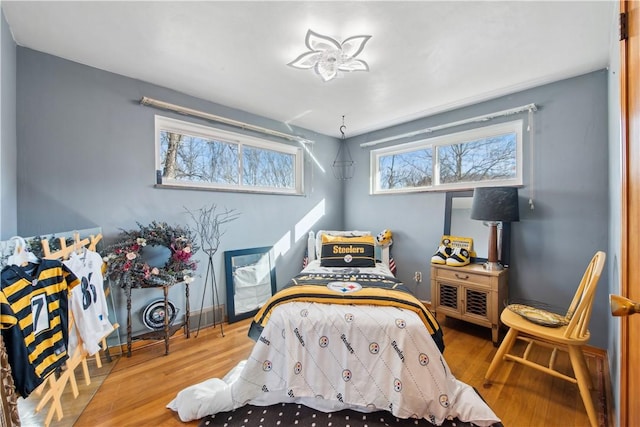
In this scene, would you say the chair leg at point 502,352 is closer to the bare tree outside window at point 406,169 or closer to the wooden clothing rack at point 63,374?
the bare tree outside window at point 406,169

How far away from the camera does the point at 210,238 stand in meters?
2.85

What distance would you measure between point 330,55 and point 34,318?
7.59 ft

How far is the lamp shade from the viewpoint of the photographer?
7.64 feet

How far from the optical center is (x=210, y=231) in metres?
2.85

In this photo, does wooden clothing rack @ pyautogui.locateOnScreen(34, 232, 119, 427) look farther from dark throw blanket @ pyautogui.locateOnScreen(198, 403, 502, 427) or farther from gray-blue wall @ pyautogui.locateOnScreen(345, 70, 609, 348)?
gray-blue wall @ pyautogui.locateOnScreen(345, 70, 609, 348)

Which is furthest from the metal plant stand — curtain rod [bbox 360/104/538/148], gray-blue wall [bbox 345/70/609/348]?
gray-blue wall [bbox 345/70/609/348]

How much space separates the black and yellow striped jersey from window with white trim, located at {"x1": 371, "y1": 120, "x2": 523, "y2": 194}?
341cm

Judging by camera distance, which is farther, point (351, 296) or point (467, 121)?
point (467, 121)

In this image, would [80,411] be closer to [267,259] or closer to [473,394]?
[267,259]

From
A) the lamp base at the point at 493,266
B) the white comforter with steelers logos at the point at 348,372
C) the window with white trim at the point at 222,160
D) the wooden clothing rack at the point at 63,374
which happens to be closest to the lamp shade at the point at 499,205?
the lamp base at the point at 493,266

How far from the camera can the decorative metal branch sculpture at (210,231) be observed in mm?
2757

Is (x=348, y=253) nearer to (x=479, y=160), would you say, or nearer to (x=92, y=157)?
(x=479, y=160)

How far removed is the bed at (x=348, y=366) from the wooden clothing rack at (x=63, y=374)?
604mm

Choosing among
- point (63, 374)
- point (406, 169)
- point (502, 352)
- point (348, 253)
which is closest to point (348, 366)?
point (502, 352)
